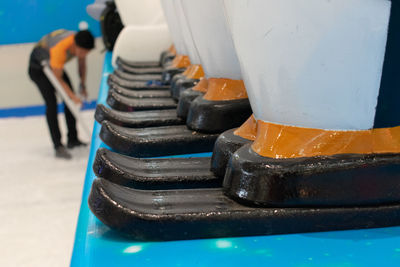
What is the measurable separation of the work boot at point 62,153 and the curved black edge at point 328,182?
332cm

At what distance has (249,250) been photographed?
0.45 meters

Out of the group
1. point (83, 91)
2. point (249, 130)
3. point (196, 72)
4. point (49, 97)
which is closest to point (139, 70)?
point (196, 72)

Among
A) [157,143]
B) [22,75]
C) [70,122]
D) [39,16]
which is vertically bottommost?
[70,122]

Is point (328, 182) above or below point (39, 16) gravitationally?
above

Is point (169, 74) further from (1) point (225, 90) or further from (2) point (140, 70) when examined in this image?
(1) point (225, 90)

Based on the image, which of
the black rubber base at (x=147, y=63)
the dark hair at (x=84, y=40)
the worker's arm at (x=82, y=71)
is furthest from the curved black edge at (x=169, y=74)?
the worker's arm at (x=82, y=71)

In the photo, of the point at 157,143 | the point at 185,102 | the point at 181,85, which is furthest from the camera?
the point at 181,85

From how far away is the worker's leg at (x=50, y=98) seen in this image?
3703 mm

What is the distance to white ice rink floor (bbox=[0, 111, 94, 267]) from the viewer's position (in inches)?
86.5

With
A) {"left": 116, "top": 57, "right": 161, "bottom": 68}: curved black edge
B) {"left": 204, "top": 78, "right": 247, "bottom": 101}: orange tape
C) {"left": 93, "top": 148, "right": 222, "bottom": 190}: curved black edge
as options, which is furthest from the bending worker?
{"left": 93, "top": 148, "right": 222, "bottom": 190}: curved black edge

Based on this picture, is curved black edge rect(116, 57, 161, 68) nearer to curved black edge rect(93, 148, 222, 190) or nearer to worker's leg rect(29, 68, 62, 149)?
A: curved black edge rect(93, 148, 222, 190)

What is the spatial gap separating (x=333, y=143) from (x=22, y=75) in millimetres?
4765

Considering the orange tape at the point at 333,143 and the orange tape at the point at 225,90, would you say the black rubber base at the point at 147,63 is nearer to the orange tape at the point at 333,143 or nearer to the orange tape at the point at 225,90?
the orange tape at the point at 225,90

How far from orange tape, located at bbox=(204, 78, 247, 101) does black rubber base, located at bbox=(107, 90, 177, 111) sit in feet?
0.72
